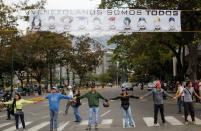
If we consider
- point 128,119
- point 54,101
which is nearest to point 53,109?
point 54,101

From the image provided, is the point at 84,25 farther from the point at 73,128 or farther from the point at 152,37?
the point at 152,37

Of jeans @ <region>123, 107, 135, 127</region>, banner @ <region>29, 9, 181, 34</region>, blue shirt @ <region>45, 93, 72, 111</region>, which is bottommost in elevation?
jeans @ <region>123, 107, 135, 127</region>

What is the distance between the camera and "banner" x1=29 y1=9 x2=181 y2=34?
34.0 m

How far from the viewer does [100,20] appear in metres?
34.2

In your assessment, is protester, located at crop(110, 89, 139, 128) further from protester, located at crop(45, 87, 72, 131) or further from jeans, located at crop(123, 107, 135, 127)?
protester, located at crop(45, 87, 72, 131)

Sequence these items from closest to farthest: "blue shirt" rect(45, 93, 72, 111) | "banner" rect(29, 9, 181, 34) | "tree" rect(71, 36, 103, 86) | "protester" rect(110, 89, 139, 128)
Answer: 1. "blue shirt" rect(45, 93, 72, 111)
2. "protester" rect(110, 89, 139, 128)
3. "banner" rect(29, 9, 181, 34)
4. "tree" rect(71, 36, 103, 86)

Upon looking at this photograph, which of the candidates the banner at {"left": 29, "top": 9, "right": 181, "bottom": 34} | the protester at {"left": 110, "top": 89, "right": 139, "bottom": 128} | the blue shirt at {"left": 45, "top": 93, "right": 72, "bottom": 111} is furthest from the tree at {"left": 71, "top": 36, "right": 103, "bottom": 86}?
the blue shirt at {"left": 45, "top": 93, "right": 72, "bottom": 111}

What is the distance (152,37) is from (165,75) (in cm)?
5184

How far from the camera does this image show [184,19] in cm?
4647

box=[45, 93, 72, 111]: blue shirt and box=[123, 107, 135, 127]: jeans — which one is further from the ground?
box=[45, 93, 72, 111]: blue shirt

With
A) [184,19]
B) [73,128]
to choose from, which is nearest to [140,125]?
[73,128]

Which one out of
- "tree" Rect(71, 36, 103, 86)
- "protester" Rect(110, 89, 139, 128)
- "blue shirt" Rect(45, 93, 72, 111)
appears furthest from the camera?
"tree" Rect(71, 36, 103, 86)

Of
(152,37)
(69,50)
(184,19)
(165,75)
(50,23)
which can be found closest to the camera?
(50,23)

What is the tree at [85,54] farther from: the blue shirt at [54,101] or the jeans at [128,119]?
the blue shirt at [54,101]
